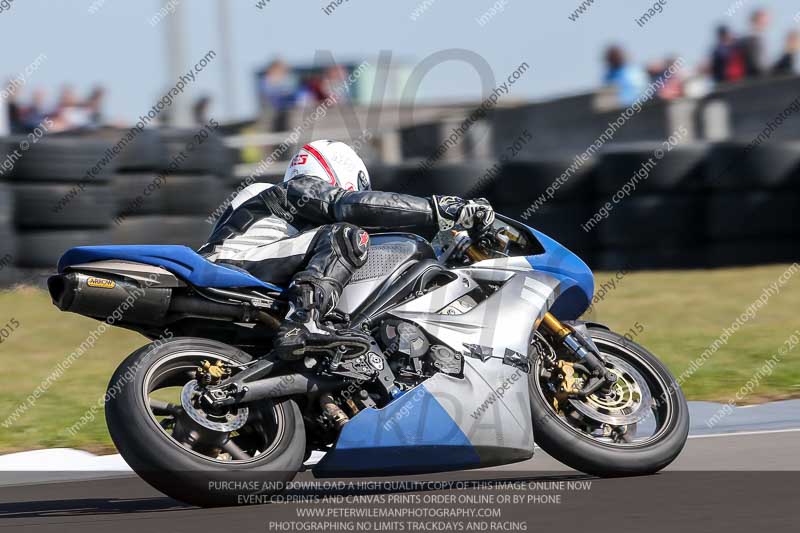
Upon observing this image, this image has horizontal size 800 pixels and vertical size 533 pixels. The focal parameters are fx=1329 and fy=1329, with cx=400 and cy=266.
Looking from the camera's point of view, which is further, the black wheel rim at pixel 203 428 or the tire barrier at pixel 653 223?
the tire barrier at pixel 653 223

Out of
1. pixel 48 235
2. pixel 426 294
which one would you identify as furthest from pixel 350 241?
pixel 48 235

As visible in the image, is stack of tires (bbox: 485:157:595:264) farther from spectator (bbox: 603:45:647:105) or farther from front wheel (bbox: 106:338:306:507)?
front wheel (bbox: 106:338:306:507)

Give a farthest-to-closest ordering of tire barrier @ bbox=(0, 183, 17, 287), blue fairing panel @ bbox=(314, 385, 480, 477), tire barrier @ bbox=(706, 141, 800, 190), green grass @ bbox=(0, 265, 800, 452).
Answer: tire barrier @ bbox=(706, 141, 800, 190) < tire barrier @ bbox=(0, 183, 17, 287) < green grass @ bbox=(0, 265, 800, 452) < blue fairing panel @ bbox=(314, 385, 480, 477)

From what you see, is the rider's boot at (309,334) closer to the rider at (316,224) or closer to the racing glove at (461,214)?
the rider at (316,224)

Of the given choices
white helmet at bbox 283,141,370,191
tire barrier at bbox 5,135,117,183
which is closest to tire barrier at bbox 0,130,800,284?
tire barrier at bbox 5,135,117,183

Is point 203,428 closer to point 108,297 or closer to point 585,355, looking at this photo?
point 108,297

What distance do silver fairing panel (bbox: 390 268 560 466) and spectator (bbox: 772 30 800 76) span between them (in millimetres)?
12014

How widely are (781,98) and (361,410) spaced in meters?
12.7

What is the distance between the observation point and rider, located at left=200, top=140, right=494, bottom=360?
5242 millimetres

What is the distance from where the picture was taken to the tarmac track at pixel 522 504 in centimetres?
440

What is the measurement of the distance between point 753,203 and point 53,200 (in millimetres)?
6661

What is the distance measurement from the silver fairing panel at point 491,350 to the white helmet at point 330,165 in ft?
1.95

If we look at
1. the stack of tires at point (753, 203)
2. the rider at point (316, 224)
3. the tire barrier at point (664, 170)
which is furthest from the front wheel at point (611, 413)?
the stack of tires at point (753, 203)

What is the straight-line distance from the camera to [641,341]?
9672 mm
